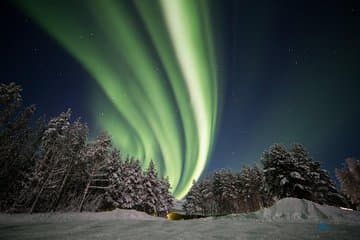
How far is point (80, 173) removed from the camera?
34.0 meters

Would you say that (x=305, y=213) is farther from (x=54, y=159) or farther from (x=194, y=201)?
(x=194, y=201)

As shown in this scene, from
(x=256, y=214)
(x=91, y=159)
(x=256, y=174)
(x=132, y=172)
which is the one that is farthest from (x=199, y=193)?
(x=256, y=214)

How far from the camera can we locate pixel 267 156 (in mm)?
34594

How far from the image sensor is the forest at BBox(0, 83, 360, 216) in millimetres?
27406

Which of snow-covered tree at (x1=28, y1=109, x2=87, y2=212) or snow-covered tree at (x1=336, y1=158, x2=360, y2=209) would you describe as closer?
snow-covered tree at (x1=28, y1=109, x2=87, y2=212)

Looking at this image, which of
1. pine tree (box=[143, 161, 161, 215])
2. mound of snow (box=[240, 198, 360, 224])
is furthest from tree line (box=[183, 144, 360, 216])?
pine tree (box=[143, 161, 161, 215])

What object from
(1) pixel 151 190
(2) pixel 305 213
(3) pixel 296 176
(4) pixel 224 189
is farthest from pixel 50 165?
(4) pixel 224 189

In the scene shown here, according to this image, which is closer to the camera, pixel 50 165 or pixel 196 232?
pixel 196 232

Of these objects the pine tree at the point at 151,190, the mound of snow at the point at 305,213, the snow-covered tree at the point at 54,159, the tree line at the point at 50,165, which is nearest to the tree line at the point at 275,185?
the mound of snow at the point at 305,213

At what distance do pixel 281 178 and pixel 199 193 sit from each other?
42398mm

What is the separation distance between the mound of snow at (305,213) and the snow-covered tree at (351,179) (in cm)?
3516

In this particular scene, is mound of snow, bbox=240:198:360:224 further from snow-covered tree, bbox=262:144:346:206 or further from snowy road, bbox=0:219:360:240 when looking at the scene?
snow-covered tree, bbox=262:144:346:206

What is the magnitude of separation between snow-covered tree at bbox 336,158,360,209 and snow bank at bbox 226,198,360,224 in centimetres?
3507

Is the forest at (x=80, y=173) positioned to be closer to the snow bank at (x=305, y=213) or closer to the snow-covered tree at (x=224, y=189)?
the snow bank at (x=305, y=213)
